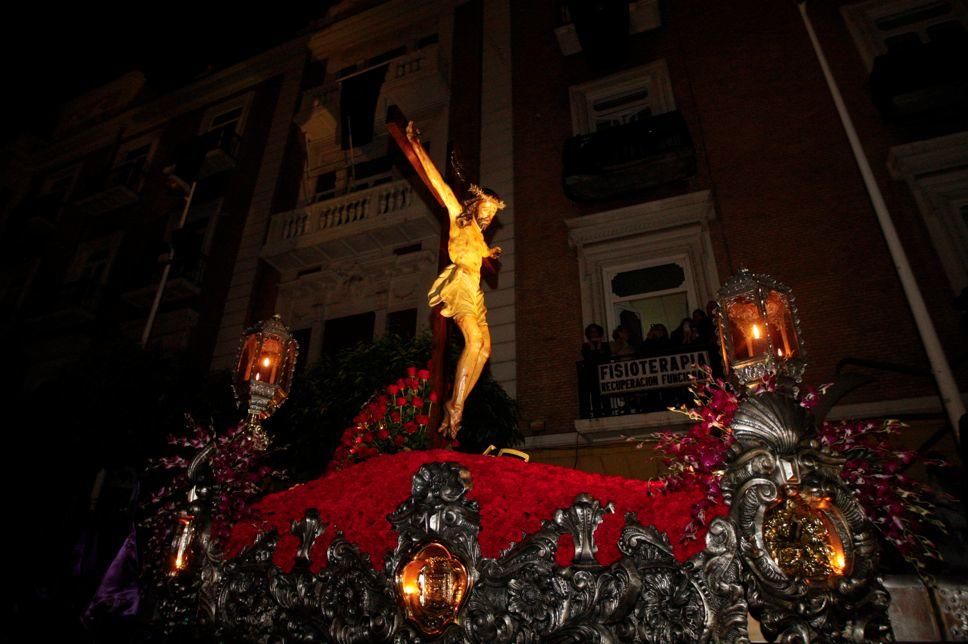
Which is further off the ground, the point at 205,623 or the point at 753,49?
the point at 753,49

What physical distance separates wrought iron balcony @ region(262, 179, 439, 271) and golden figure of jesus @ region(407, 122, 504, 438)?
5592 mm

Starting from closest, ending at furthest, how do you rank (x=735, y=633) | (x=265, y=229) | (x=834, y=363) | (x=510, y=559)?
(x=735, y=633), (x=510, y=559), (x=834, y=363), (x=265, y=229)

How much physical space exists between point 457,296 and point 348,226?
289 inches

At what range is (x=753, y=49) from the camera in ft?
34.7

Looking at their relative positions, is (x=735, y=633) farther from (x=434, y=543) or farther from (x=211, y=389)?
(x=211, y=389)

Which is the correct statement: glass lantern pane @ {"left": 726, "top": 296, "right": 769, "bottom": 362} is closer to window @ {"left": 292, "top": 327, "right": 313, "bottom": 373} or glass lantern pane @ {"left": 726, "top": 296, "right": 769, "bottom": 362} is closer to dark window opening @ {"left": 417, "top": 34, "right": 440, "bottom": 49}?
window @ {"left": 292, "top": 327, "right": 313, "bottom": 373}

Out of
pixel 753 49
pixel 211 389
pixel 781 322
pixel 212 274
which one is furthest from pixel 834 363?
pixel 212 274

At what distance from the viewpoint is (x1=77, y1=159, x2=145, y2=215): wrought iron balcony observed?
53.1ft

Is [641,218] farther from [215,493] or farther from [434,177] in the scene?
[215,493]

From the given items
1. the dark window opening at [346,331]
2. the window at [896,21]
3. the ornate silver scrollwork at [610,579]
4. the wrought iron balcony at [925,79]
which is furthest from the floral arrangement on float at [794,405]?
the window at [896,21]

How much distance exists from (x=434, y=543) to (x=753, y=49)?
11480 mm

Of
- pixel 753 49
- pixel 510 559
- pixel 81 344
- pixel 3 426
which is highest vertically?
pixel 753 49

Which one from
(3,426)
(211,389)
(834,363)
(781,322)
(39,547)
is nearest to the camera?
(781,322)

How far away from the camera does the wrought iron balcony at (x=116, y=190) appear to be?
637 inches
